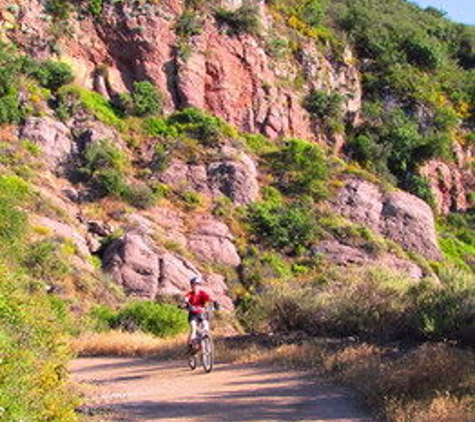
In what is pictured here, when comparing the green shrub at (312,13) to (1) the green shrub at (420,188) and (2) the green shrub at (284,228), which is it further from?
(2) the green shrub at (284,228)

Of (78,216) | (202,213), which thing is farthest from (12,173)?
(202,213)

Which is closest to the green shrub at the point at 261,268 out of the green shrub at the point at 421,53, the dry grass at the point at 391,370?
the dry grass at the point at 391,370

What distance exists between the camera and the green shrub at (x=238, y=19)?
119 feet

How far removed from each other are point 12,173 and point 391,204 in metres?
17.8

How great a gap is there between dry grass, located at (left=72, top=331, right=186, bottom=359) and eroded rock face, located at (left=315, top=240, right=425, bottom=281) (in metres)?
14.3

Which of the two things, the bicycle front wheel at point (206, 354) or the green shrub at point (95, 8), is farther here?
the green shrub at point (95, 8)

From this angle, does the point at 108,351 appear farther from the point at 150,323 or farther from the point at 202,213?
the point at 202,213

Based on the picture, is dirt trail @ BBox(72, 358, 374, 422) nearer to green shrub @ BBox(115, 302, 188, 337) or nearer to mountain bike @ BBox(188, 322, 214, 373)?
mountain bike @ BBox(188, 322, 214, 373)

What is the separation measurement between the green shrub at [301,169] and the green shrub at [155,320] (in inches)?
588

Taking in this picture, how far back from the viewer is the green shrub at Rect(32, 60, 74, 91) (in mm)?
30703

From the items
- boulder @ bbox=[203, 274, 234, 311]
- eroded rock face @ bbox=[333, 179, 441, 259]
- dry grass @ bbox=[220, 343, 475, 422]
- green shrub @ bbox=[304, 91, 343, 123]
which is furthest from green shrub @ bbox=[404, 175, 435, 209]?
dry grass @ bbox=[220, 343, 475, 422]

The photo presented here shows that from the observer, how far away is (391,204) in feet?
106

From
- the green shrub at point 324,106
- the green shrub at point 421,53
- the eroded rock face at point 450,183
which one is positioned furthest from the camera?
the green shrub at point 421,53

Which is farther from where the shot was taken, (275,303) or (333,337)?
(275,303)
